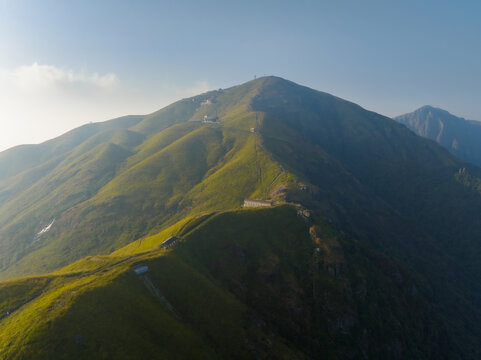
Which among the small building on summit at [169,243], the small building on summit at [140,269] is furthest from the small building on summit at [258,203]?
the small building on summit at [140,269]

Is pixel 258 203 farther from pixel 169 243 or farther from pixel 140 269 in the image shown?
pixel 140 269

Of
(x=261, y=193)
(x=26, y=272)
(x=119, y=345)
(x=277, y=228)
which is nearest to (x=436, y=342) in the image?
(x=277, y=228)

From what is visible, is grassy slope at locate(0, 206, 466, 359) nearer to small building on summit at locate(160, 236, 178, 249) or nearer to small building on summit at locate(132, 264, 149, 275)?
small building on summit at locate(132, 264, 149, 275)

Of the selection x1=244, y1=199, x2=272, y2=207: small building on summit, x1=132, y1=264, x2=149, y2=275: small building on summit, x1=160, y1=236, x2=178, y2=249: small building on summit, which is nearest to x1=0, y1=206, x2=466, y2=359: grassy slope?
x1=132, y1=264, x2=149, y2=275: small building on summit

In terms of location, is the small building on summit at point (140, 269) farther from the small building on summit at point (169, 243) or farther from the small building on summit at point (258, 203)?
the small building on summit at point (258, 203)

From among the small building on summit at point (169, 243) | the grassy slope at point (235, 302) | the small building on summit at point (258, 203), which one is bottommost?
the grassy slope at point (235, 302)

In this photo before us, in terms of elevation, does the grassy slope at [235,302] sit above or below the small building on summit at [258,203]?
below

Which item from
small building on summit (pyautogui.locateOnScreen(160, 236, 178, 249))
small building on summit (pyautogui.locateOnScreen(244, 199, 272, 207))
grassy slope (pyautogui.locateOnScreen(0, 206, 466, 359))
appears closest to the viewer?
grassy slope (pyautogui.locateOnScreen(0, 206, 466, 359))

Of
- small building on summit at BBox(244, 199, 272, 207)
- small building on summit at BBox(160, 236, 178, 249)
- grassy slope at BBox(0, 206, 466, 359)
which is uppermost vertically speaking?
small building on summit at BBox(160, 236, 178, 249)

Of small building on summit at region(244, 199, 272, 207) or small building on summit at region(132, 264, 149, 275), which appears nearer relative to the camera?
small building on summit at region(132, 264, 149, 275)
